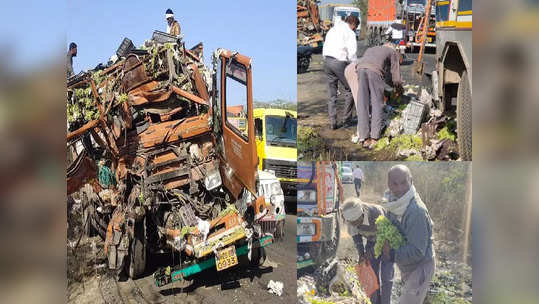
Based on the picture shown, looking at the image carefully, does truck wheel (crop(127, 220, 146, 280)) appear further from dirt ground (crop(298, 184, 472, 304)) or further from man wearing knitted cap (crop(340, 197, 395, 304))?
dirt ground (crop(298, 184, 472, 304))

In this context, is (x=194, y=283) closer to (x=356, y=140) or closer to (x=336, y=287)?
(x=336, y=287)

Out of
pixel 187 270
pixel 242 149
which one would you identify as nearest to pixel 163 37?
pixel 242 149

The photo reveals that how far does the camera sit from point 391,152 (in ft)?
14.0

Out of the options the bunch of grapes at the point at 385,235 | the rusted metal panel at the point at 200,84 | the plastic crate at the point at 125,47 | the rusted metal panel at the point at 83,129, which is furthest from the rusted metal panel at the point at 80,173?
the bunch of grapes at the point at 385,235

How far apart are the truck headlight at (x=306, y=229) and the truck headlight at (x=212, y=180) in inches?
34.1

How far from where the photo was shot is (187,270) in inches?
190

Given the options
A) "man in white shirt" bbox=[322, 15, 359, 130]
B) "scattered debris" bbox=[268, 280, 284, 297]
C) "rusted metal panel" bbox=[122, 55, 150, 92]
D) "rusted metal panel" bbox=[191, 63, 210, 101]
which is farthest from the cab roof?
"scattered debris" bbox=[268, 280, 284, 297]

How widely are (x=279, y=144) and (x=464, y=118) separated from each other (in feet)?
4.87

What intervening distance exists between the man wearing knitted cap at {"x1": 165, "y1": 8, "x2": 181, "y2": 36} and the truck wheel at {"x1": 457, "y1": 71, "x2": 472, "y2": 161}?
239 centimetres

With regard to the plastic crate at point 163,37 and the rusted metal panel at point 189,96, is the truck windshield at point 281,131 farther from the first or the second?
the plastic crate at point 163,37

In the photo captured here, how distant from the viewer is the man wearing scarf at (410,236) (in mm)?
4160

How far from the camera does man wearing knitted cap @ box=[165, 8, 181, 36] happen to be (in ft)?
15.6
